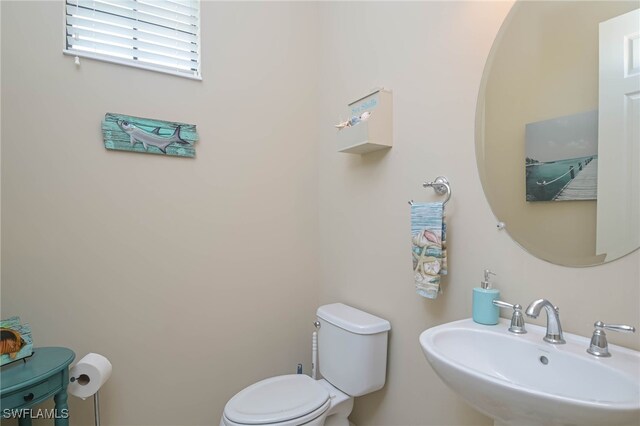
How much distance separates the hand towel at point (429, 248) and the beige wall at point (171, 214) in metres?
0.92

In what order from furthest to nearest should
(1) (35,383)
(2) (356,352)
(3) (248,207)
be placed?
(3) (248,207) → (2) (356,352) → (1) (35,383)

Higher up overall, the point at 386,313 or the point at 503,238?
the point at 503,238

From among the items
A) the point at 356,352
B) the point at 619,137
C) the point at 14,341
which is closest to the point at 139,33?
the point at 14,341

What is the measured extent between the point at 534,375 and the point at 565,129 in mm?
691

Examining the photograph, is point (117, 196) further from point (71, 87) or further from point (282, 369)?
point (282, 369)

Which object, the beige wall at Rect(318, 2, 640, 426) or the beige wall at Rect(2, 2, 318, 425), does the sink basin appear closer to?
the beige wall at Rect(318, 2, 640, 426)

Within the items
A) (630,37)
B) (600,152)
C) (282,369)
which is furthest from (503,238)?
(282,369)

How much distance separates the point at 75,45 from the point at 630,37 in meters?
2.01

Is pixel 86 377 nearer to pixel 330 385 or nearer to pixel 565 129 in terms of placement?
pixel 330 385

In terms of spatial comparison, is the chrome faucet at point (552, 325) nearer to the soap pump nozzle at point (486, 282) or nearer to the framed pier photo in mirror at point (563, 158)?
the soap pump nozzle at point (486, 282)

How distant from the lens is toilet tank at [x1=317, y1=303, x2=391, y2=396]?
1.40 metres

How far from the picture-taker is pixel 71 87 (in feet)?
4.64

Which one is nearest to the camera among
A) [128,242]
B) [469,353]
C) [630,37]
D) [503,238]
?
[630,37]

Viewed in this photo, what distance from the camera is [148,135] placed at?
1.55 metres
